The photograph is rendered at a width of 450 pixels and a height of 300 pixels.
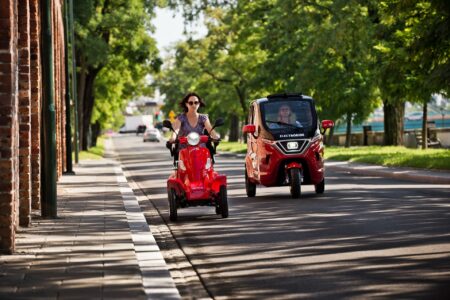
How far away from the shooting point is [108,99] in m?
77.2

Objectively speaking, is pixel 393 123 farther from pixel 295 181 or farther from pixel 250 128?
pixel 295 181

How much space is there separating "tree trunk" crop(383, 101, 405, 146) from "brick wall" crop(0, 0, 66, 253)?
31.4 meters

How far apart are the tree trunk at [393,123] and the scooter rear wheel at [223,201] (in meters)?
32.1

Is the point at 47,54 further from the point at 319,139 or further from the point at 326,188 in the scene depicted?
the point at 326,188

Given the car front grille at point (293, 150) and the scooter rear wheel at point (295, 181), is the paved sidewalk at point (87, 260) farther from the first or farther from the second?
the car front grille at point (293, 150)

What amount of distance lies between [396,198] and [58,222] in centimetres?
692

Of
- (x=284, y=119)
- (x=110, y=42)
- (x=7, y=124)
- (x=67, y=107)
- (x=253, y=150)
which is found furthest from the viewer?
(x=110, y=42)

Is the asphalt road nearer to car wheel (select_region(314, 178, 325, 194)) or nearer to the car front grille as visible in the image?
car wheel (select_region(314, 178, 325, 194))

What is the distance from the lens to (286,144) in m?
21.9

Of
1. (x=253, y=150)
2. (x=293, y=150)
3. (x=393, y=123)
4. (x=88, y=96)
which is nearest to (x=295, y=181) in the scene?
(x=293, y=150)

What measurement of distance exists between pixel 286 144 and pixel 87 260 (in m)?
10.8

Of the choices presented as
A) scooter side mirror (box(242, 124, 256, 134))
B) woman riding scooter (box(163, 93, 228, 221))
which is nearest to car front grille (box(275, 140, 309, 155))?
scooter side mirror (box(242, 124, 256, 134))

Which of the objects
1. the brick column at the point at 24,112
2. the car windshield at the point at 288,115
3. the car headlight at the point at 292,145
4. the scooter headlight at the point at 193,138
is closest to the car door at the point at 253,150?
the car windshield at the point at 288,115

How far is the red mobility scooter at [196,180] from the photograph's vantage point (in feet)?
57.1
